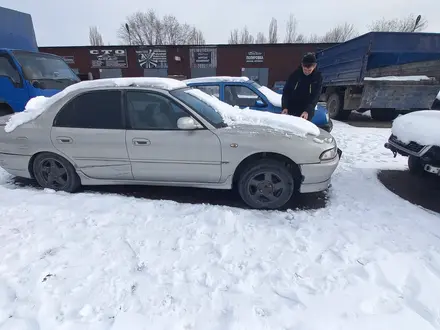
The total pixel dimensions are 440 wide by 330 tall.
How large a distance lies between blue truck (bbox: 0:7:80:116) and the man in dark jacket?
5.27 meters

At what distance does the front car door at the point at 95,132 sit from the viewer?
3359 mm

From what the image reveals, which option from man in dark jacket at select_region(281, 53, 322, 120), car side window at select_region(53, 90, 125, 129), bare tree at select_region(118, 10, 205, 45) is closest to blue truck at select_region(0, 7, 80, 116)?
car side window at select_region(53, 90, 125, 129)

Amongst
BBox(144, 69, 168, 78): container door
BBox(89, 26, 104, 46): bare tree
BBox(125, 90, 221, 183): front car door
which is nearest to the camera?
BBox(125, 90, 221, 183): front car door

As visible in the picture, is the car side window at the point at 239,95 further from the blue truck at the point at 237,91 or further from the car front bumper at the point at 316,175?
the car front bumper at the point at 316,175

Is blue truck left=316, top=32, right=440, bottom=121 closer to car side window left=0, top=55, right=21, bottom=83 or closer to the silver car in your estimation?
the silver car

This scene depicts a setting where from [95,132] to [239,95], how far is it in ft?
10.9

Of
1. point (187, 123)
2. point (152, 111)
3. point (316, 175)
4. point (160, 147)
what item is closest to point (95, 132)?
point (152, 111)

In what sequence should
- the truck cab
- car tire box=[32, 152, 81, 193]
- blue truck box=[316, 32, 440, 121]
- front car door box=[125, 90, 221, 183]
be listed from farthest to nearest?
blue truck box=[316, 32, 440, 121]
the truck cab
car tire box=[32, 152, 81, 193]
front car door box=[125, 90, 221, 183]

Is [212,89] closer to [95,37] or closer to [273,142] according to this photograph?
[273,142]

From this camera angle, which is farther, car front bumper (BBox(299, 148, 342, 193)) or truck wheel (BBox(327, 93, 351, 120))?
truck wheel (BBox(327, 93, 351, 120))

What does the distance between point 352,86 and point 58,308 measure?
31.2 ft

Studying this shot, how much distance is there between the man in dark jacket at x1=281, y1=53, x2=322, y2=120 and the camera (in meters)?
4.20

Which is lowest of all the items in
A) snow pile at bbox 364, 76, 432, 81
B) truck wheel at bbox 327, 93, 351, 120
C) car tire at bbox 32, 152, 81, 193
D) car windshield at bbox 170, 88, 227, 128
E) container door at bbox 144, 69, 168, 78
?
car tire at bbox 32, 152, 81, 193

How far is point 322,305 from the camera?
6.19 ft
